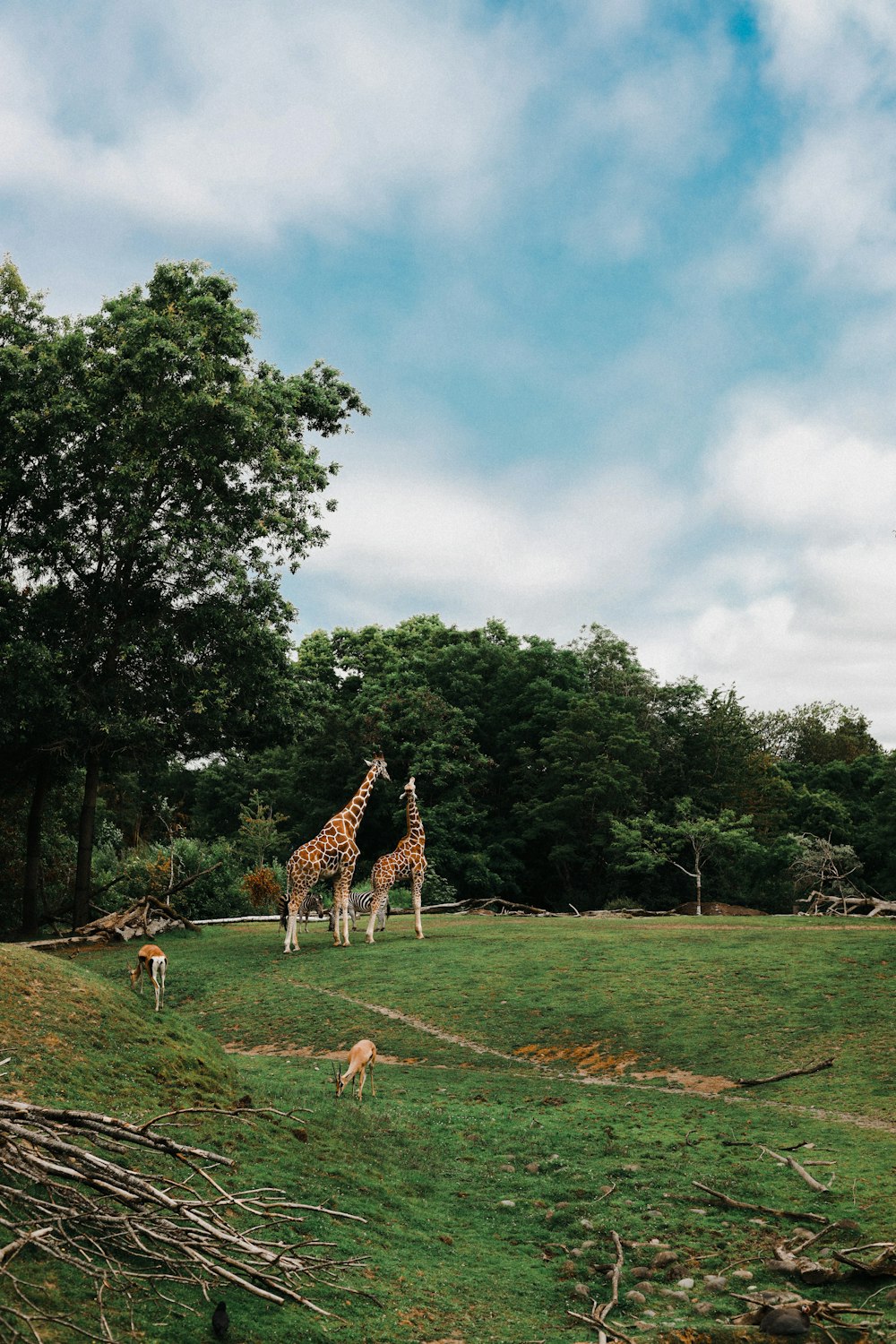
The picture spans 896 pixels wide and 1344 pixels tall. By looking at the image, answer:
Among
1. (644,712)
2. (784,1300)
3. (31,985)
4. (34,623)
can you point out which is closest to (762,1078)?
(784,1300)

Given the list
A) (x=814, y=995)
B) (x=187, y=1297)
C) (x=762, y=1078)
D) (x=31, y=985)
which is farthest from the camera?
(x=814, y=995)

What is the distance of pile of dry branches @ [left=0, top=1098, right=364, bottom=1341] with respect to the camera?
4.56 m

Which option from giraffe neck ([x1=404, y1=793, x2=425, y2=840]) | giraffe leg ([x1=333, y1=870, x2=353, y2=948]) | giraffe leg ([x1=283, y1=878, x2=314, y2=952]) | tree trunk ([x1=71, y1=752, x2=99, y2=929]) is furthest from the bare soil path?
tree trunk ([x1=71, y1=752, x2=99, y2=929])

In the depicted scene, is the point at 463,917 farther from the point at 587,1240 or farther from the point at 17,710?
the point at 587,1240

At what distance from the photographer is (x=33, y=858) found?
83.6 feet

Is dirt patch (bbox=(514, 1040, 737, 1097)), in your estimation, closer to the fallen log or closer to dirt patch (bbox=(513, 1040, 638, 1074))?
dirt patch (bbox=(513, 1040, 638, 1074))

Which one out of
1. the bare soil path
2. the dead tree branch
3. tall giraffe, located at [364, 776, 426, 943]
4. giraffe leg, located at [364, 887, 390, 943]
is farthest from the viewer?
tall giraffe, located at [364, 776, 426, 943]

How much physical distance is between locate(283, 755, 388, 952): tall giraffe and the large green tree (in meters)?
4.19

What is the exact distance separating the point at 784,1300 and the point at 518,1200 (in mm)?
2811

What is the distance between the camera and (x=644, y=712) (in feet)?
158

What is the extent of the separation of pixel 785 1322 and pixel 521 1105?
5919 millimetres

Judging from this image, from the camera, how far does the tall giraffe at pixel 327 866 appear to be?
73.8 ft

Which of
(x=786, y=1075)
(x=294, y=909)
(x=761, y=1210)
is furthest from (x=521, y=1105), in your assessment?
(x=294, y=909)

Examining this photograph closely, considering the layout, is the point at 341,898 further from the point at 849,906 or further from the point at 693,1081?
the point at 849,906
